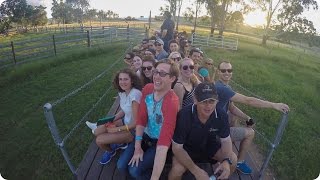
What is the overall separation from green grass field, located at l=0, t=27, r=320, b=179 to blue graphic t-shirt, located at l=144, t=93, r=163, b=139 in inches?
102

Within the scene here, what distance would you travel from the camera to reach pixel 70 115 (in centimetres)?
763

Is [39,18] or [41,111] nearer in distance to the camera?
[41,111]

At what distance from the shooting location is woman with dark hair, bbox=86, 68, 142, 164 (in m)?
3.72

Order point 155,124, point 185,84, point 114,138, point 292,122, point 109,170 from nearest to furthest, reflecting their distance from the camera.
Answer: point 155,124 → point 109,170 → point 114,138 → point 185,84 → point 292,122

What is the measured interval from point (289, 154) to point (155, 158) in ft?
15.1

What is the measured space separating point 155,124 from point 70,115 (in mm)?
4837

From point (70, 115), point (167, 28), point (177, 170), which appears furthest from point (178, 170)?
point (167, 28)

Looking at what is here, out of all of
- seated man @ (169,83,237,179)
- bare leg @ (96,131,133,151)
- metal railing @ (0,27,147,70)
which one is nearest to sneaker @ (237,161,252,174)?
seated man @ (169,83,237,179)

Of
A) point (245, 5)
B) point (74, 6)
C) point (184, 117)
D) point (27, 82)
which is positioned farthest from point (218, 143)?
point (74, 6)

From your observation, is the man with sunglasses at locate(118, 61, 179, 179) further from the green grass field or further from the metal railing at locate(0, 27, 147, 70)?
the metal railing at locate(0, 27, 147, 70)

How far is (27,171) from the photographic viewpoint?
573cm

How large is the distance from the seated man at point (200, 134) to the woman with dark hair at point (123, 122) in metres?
0.83

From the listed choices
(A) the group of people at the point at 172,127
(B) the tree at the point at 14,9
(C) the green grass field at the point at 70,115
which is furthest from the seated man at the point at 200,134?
(B) the tree at the point at 14,9

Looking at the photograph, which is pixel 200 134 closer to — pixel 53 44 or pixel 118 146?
pixel 118 146
